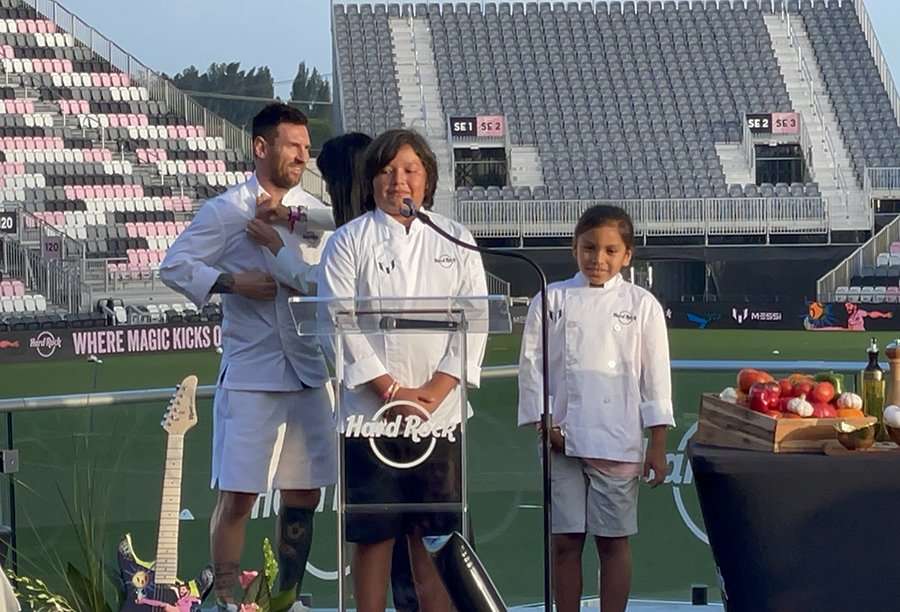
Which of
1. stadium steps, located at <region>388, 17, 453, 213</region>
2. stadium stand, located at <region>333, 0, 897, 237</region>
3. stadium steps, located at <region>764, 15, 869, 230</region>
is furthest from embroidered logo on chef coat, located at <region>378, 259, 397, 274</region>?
stadium steps, located at <region>764, 15, 869, 230</region>

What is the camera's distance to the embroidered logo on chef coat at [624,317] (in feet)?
12.8

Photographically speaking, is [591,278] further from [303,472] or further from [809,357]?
[809,357]

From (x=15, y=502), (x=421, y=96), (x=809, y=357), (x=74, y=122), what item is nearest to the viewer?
(x=15, y=502)

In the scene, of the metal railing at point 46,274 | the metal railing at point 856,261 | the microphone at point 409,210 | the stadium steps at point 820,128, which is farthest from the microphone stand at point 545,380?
the stadium steps at point 820,128

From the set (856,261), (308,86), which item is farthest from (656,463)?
(308,86)

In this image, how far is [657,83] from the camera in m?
32.9

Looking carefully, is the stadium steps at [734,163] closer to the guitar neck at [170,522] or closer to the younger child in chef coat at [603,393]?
the younger child in chef coat at [603,393]

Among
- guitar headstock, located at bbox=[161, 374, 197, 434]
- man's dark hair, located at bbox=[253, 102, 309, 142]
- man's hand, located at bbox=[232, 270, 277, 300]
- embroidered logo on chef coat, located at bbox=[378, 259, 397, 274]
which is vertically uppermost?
man's dark hair, located at bbox=[253, 102, 309, 142]

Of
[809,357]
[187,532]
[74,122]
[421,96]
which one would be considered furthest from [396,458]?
[421,96]

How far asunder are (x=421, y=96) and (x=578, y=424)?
93.5ft

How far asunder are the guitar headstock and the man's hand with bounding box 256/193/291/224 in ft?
2.51

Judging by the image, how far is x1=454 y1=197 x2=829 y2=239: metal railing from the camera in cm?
2744

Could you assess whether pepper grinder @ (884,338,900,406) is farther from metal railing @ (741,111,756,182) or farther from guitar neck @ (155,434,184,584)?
metal railing @ (741,111,756,182)

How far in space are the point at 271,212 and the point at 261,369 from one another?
419mm
